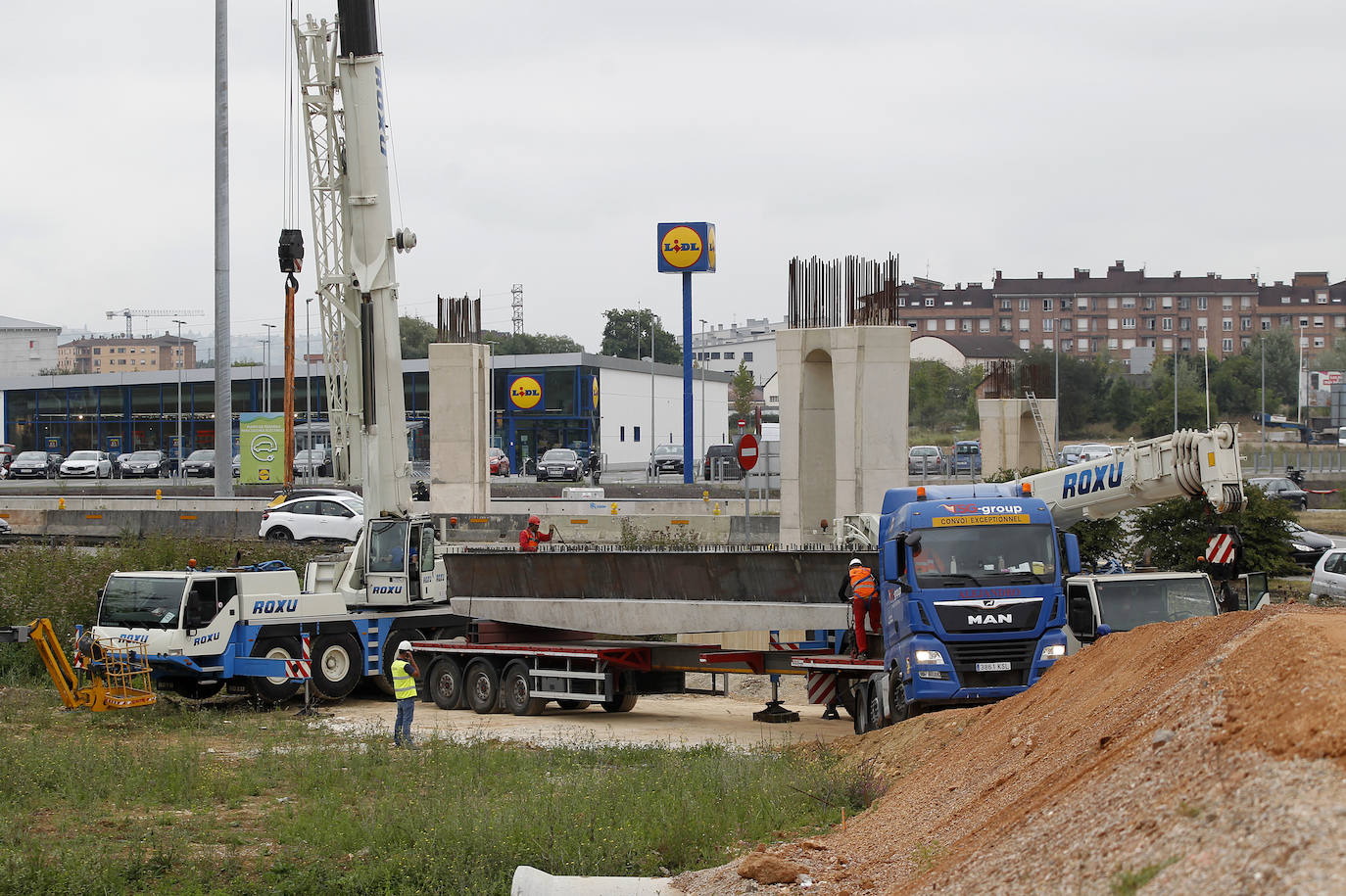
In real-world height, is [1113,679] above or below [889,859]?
above

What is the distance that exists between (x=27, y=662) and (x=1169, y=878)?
20244mm

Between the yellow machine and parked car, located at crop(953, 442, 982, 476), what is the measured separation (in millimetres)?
42465

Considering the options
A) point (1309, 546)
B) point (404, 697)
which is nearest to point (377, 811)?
point (404, 697)

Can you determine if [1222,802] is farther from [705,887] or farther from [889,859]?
[705,887]

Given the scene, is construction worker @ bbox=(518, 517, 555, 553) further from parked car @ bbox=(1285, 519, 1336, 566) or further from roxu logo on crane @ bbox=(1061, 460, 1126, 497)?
parked car @ bbox=(1285, 519, 1336, 566)

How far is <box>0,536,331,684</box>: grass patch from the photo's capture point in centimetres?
2106

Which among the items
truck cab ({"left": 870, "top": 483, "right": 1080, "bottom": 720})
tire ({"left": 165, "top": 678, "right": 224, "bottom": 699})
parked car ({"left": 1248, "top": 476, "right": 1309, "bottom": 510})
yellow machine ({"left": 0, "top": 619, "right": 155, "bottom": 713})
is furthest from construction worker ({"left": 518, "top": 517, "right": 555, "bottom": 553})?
parked car ({"left": 1248, "top": 476, "right": 1309, "bottom": 510})

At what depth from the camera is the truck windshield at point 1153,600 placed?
1543 cm

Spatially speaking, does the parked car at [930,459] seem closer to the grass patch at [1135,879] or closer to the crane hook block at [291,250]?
the crane hook block at [291,250]

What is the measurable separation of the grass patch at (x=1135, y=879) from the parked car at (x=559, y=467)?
53.7 m

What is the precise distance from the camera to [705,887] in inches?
328

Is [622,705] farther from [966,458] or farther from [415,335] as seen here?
[415,335]

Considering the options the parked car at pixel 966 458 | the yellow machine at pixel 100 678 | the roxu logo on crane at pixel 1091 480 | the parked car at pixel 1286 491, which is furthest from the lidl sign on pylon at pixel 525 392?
the roxu logo on crane at pixel 1091 480

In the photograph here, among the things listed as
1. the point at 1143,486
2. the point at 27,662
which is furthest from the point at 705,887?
the point at 27,662
